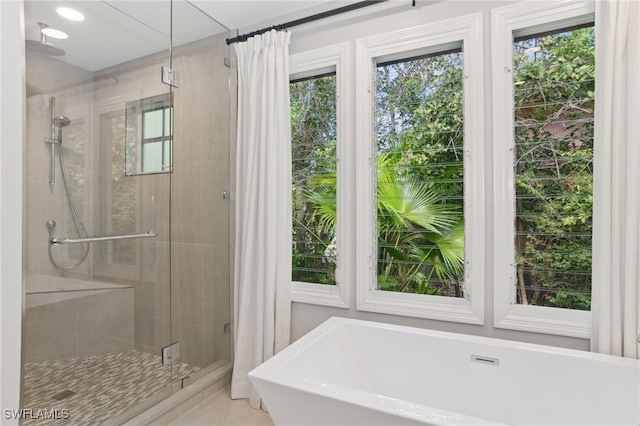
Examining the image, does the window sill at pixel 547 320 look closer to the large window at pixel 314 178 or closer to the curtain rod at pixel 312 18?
the large window at pixel 314 178

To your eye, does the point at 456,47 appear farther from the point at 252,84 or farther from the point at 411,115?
the point at 252,84

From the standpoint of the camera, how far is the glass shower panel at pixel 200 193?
246 cm

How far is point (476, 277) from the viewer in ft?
6.54

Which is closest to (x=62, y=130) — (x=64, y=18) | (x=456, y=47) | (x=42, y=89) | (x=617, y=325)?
(x=42, y=89)

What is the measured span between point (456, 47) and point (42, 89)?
7.27 ft

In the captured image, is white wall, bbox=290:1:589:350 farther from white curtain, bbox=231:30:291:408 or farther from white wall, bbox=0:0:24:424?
white wall, bbox=0:0:24:424

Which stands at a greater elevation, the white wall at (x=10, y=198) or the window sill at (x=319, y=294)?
the white wall at (x=10, y=198)

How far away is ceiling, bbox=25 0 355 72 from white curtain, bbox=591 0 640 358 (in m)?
1.52

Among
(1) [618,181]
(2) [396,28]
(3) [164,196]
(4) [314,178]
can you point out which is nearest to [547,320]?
(1) [618,181]

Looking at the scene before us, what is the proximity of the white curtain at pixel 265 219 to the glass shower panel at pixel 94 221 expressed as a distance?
1.68ft

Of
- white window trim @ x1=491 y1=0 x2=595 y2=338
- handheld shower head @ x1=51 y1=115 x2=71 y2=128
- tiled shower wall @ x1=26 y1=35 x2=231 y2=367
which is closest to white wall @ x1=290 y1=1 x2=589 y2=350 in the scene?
white window trim @ x1=491 y1=0 x2=595 y2=338

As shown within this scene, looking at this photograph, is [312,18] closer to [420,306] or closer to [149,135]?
[149,135]

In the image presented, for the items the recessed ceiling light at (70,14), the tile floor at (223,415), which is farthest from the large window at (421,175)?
the recessed ceiling light at (70,14)

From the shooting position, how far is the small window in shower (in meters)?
2.21
